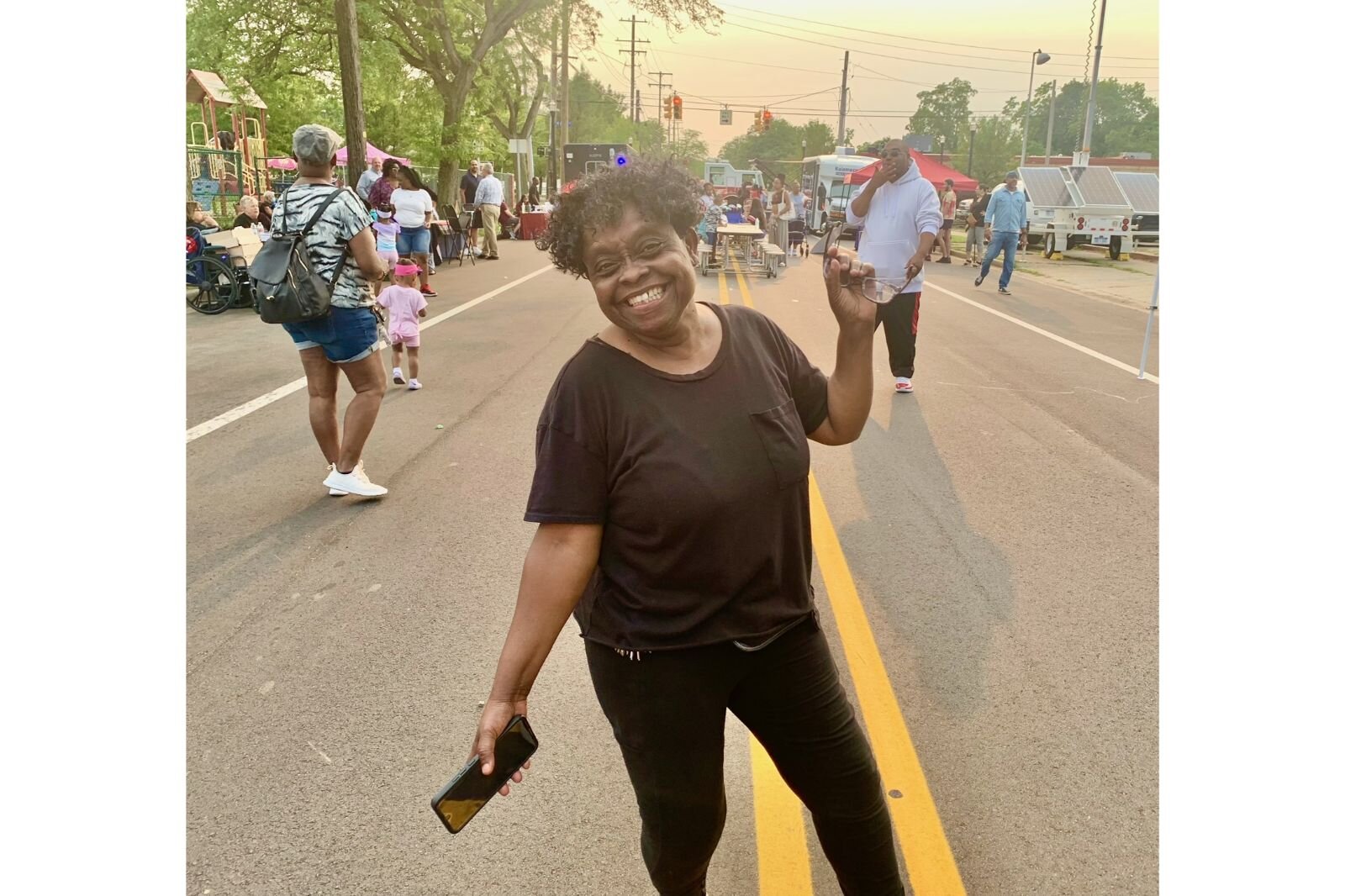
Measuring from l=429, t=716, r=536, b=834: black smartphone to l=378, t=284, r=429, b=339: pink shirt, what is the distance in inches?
249

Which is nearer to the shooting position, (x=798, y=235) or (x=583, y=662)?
(x=583, y=662)

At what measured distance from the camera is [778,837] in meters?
2.79

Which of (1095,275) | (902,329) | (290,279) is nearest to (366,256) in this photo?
(290,279)

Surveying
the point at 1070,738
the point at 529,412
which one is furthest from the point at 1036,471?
the point at 529,412

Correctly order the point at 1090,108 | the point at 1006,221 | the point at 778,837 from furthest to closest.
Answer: the point at 1090,108 → the point at 1006,221 → the point at 778,837

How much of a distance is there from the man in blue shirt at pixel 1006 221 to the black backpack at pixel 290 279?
1277 cm

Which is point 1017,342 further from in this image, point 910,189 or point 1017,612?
point 1017,612

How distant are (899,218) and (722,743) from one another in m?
6.00

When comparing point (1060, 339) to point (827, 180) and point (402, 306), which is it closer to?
point (402, 306)

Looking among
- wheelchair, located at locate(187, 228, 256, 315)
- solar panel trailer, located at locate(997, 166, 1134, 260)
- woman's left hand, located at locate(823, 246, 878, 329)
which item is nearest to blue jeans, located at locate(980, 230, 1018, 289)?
solar panel trailer, located at locate(997, 166, 1134, 260)

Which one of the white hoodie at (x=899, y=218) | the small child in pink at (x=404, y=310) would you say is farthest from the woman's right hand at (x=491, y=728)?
the small child in pink at (x=404, y=310)

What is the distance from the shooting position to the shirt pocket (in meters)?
1.92

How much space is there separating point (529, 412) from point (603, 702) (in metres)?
5.70

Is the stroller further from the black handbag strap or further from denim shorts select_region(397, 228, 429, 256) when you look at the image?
the black handbag strap
